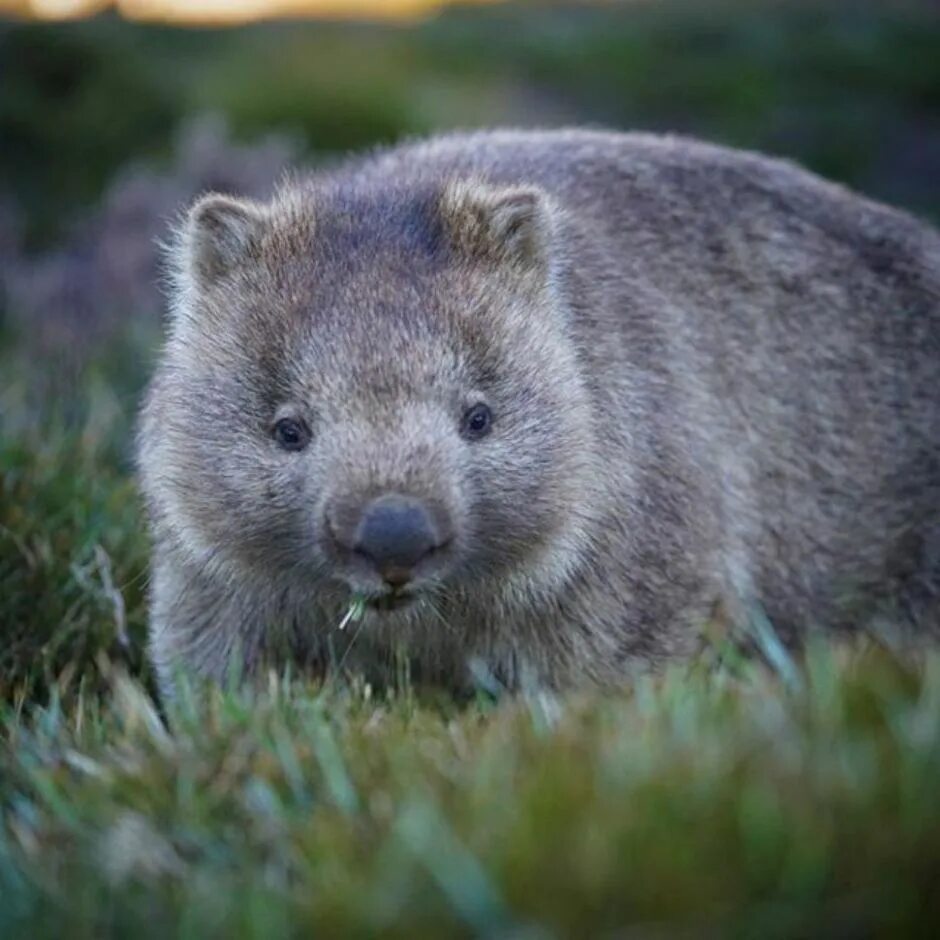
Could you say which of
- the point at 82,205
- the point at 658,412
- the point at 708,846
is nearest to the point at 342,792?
the point at 708,846

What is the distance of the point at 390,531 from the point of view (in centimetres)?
429

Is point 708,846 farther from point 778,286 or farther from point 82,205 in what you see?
point 82,205

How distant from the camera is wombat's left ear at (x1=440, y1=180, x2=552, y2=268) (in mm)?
5164

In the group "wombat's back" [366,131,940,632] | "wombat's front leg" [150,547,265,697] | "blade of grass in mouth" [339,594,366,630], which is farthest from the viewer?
"wombat's back" [366,131,940,632]

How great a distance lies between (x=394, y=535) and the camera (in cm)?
429

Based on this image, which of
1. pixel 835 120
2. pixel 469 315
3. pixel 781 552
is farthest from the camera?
pixel 835 120

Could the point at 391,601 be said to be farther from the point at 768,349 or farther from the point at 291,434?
the point at 768,349

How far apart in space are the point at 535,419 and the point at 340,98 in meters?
12.6

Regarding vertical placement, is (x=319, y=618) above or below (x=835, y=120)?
below

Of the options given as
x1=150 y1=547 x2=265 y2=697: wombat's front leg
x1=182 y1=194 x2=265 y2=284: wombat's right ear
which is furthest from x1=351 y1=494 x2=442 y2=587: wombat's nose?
x1=182 y1=194 x2=265 y2=284: wombat's right ear

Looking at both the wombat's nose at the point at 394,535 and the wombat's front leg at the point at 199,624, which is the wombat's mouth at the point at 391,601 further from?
the wombat's front leg at the point at 199,624

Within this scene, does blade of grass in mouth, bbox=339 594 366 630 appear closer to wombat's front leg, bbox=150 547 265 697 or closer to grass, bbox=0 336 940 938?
grass, bbox=0 336 940 938

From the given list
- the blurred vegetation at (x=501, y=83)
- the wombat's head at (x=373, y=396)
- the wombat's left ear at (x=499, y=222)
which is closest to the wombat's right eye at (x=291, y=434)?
the wombat's head at (x=373, y=396)

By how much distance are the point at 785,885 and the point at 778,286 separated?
12.5 feet
